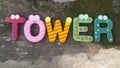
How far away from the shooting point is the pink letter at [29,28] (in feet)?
18.0

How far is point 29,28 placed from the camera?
554 centimetres

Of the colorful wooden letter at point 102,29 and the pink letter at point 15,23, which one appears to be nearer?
the colorful wooden letter at point 102,29

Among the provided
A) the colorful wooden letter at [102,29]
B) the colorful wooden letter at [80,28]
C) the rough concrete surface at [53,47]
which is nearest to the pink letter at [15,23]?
the rough concrete surface at [53,47]

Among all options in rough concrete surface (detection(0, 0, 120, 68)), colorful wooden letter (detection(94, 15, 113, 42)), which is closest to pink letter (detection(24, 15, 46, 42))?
rough concrete surface (detection(0, 0, 120, 68))

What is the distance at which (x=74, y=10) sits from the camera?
5.51m

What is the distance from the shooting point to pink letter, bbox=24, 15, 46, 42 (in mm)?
5496

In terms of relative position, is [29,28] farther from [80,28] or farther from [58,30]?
[80,28]

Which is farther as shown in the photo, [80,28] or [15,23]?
[15,23]

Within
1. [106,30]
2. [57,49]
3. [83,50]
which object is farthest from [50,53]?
[106,30]

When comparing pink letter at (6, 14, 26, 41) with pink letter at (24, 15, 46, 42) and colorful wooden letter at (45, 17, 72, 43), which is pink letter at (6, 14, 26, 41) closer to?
pink letter at (24, 15, 46, 42)

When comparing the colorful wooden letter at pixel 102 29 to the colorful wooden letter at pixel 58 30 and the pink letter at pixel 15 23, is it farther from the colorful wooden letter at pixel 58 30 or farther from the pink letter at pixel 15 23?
the pink letter at pixel 15 23

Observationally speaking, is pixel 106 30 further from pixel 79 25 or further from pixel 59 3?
pixel 59 3

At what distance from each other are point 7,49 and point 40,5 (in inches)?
30.7

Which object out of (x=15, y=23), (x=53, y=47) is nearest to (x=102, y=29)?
(x=53, y=47)
